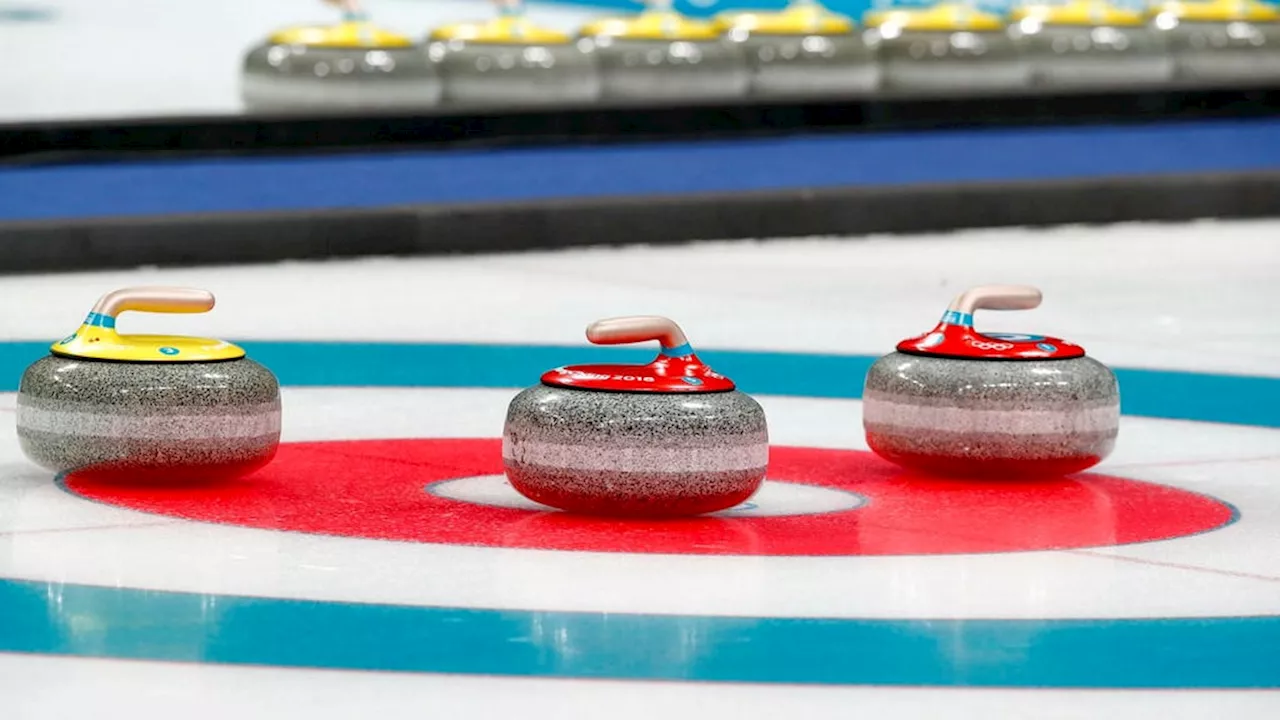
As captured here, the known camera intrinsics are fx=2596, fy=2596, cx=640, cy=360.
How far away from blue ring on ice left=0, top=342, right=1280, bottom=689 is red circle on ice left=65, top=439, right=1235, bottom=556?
450 millimetres

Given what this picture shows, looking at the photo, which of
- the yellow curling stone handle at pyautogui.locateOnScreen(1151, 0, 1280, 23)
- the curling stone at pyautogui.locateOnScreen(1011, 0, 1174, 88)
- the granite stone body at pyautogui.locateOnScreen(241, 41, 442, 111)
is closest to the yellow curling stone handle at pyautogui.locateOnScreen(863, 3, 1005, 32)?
the curling stone at pyautogui.locateOnScreen(1011, 0, 1174, 88)

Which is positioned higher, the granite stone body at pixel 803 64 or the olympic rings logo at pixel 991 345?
the olympic rings logo at pixel 991 345

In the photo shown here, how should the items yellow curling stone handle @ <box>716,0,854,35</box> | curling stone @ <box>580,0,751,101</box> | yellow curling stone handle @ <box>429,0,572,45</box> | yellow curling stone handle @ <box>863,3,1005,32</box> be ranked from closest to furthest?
yellow curling stone handle @ <box>429,0,572,45</box> < curling stone @ <box>580,0,751,101</box> < yellow curling stone handle @ <box>716,0,854,35</box> < yellow curling stone handle @ <box>863,3,1005,32</box>

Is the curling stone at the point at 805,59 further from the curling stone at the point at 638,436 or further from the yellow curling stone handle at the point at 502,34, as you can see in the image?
the curling stone at the point at 638,436

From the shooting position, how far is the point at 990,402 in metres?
3.76

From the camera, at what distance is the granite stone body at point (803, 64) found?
1038 cm

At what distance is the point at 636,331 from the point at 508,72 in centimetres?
642

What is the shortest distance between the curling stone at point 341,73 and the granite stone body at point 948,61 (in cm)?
214

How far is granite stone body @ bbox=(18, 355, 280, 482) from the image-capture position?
3.55 m

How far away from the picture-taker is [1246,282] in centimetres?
777

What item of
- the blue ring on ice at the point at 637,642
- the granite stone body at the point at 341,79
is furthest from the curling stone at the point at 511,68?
the blue ring on ice at the point at 637,642

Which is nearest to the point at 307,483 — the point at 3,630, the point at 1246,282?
the point at 3,630

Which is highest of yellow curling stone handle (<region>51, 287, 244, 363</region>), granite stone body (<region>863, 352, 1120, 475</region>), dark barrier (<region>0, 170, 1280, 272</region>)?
yellow curling stone handle (<region>51, 287, 244, 363</region>)

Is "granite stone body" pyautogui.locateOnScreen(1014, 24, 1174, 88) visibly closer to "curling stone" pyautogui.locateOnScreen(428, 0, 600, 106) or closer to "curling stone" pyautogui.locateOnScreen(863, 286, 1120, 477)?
"curling stone" pyautogui.locateOnScreen(428, 0, 600, 106)
